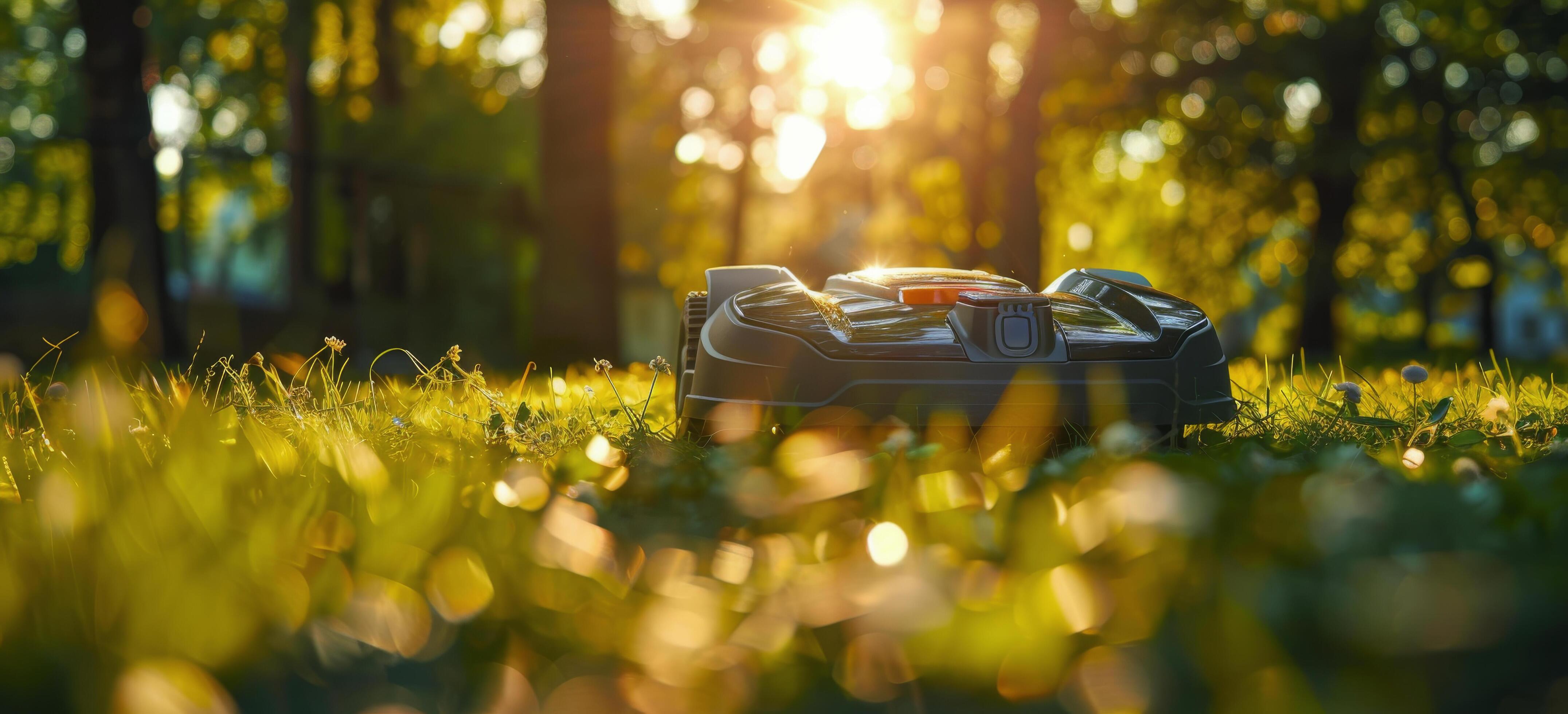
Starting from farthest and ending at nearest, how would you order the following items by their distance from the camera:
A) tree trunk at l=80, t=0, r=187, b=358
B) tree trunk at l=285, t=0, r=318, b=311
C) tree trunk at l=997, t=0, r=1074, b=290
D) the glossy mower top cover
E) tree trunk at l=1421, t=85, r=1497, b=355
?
tree trunk at l=1421, t=85, r=1497, b=355, tree trunk at l=285, t=0, r=318, b=311, tree trunk at l=997, t=0, r=1074, b=290, tree trunk at l=80, t=0, r=187, b=358, the glossy mower top cover

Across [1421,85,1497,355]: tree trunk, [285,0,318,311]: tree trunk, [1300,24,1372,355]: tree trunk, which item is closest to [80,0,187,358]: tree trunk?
[285,0,318,311]: tree trunk

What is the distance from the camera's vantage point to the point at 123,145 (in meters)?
9.23

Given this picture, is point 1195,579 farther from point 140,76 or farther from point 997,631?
point 140,76

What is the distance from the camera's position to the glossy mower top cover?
11.2 ft

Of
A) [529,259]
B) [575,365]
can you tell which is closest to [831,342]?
[575,365]

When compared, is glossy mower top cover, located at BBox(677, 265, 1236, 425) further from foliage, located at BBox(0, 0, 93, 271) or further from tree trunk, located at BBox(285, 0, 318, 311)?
tree trunk, located at BBox(285, 0, 318, 311)

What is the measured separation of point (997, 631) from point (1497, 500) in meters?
1.22

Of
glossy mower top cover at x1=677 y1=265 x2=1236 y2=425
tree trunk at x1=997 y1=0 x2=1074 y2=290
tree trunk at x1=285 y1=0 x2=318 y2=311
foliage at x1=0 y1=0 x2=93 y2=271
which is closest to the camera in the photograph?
glossy mower top cover at x1=677 y1=265 x2=1236 y2=425

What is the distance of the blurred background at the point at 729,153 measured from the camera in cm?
943

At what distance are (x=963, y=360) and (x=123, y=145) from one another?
8.47 m

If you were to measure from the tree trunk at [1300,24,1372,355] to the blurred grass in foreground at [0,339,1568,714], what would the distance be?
43.5ft

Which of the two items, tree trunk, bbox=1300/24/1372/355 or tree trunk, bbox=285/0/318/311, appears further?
tree trunk, bbox=1300/24/1372/355

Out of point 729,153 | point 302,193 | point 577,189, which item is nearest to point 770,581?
point 577,189

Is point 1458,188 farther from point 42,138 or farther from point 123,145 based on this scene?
point 42,138
